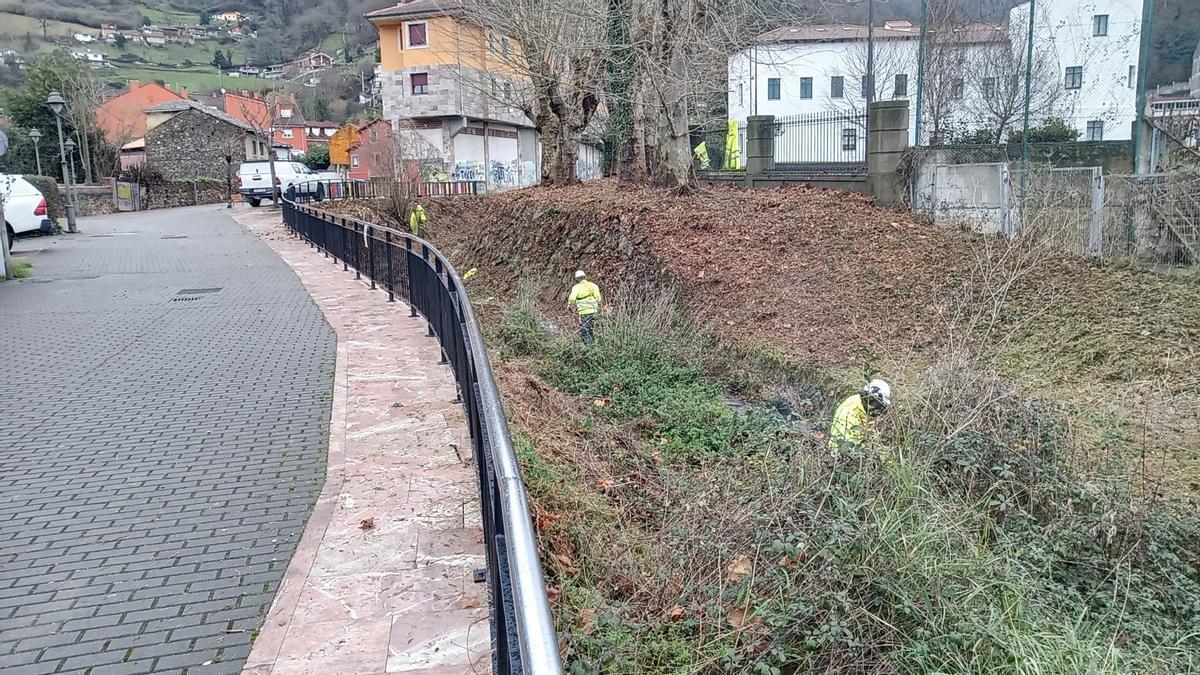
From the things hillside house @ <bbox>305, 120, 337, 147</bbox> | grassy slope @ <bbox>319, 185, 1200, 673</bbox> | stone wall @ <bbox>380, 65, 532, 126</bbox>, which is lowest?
grassy slope @ <bbox>319, 185, 1200, 673</bbox>

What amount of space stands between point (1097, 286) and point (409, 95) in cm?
4166

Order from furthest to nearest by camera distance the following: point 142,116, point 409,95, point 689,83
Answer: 1. point 142,116
2. point 409,95
3. point 689,83

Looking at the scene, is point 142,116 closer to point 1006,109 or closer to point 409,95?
point 409,95

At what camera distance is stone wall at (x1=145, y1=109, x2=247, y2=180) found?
195 ft

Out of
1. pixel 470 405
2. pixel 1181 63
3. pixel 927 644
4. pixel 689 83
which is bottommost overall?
pixel 927 644

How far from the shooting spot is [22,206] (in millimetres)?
23750

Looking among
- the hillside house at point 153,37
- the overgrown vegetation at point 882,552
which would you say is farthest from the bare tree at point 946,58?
the hillside house at point 153,37

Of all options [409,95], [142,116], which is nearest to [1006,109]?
[409,95]

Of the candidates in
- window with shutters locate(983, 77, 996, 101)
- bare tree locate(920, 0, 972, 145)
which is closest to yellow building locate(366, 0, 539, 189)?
bare tree locate(920, 0, 972, 145)

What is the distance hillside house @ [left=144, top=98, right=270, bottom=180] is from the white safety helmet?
57.4 metres

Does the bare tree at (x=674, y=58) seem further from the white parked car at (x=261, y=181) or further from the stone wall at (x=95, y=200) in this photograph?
the stone wall at (x=95, y=200)

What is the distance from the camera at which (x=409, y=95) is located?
47812 millimetres

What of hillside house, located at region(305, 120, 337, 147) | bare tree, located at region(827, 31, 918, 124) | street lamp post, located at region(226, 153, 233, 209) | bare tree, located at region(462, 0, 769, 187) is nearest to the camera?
bare tree, located at region(462, 0, 769, 187)

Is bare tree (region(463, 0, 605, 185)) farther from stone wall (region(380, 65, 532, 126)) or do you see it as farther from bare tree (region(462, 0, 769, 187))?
stone wall (region(380, 65, 532, 126))
